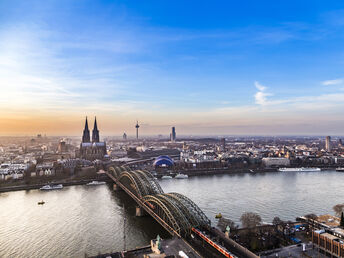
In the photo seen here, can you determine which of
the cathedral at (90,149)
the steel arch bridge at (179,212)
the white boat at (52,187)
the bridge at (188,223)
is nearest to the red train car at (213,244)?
the bridge at (188,223)

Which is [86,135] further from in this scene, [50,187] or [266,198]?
[266,198]

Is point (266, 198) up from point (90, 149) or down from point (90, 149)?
down

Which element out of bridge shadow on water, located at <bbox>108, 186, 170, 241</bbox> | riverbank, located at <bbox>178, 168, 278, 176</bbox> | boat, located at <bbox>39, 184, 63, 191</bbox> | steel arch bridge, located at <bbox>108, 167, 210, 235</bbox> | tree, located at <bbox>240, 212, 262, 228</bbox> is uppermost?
steel arch bridge, located at <bbox>108, 167, 210, 235</bbox>

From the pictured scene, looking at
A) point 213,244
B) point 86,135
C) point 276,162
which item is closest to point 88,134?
point 86,135

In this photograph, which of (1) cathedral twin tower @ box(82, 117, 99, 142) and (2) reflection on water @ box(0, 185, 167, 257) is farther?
(1) cathedral twin tower @ box(82, 117, 99, 142)

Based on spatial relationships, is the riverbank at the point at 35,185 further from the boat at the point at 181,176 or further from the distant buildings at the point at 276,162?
the distant buildings at the point at 276,162

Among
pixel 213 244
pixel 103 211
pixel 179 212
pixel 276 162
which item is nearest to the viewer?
pixel 213 244

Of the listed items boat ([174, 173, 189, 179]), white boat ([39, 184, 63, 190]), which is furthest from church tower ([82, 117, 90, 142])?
white boat ([39, 184, 63, 190])

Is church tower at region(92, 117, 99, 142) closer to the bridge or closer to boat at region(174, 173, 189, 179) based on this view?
boat at region(174, 173, 189, 179)
